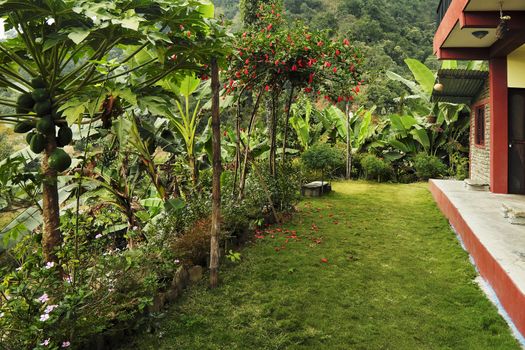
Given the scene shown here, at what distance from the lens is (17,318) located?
2543 millimetres

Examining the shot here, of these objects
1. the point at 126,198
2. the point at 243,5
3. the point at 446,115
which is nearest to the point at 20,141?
the point at 243,5

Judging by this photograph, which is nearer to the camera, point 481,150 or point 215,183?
point 215,183

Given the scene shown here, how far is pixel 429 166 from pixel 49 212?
11.8m

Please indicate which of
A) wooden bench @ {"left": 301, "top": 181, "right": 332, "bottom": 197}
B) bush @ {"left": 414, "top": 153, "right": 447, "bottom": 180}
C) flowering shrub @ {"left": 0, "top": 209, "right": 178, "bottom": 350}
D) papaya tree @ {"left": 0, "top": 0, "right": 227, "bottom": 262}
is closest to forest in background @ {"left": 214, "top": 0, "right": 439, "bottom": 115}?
bush @ {"left": 414, "top": 153, "right": 447, "bottom": 180}

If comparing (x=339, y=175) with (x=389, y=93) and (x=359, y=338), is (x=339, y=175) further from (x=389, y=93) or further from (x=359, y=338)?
(x=389, y=93)

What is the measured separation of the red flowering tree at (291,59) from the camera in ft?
20.4

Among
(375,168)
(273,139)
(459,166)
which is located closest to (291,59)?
(273,139)

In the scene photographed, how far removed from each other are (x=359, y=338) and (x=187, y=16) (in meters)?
2.91

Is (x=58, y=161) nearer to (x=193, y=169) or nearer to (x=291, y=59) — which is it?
(x=193, y=169)

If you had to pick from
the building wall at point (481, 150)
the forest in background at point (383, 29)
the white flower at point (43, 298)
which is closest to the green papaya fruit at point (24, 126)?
the white flower at point (43, 298)

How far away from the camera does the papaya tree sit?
2.36 m

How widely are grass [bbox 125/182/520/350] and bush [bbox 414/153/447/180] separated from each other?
606 centimetres

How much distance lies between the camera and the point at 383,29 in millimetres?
37281

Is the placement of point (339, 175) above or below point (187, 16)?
below
